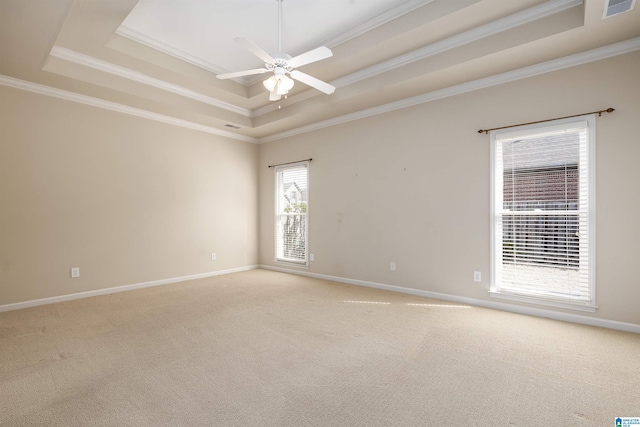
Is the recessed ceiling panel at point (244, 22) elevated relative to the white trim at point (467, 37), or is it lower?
elevated

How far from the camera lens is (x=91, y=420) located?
170cm

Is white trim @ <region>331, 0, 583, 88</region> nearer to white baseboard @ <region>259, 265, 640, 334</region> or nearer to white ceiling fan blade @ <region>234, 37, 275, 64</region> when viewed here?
white ceiling fan blade @ <region>234, 37, 275, 64</region>

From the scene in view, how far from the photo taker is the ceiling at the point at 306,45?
279 centimetres

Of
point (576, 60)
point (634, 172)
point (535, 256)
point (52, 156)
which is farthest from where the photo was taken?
point (52, 156)

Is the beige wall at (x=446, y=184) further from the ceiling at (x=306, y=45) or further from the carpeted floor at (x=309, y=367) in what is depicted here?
the carpeted floor at (x=309, y=367)

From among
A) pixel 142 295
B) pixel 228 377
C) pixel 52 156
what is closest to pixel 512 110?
pixel 228 377

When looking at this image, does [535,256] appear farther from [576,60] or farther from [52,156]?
[52,156]

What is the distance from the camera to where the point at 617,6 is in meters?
2.37

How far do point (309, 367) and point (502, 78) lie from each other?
12.4 ft

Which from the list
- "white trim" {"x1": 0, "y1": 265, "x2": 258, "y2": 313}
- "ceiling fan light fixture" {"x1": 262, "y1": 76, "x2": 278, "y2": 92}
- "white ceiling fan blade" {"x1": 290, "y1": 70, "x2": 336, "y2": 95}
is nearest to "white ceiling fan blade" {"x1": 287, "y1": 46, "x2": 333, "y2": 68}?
"white ceiling fan blade" {"x1": 290, "y1": 70, "x2": 336, "y2": 95}

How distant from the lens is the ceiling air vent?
232cm

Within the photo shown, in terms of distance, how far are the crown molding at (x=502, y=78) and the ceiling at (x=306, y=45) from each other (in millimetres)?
12

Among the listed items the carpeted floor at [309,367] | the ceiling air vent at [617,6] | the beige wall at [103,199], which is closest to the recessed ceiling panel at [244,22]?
the ceiling air vent at [617,6]

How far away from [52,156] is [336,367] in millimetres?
4510
